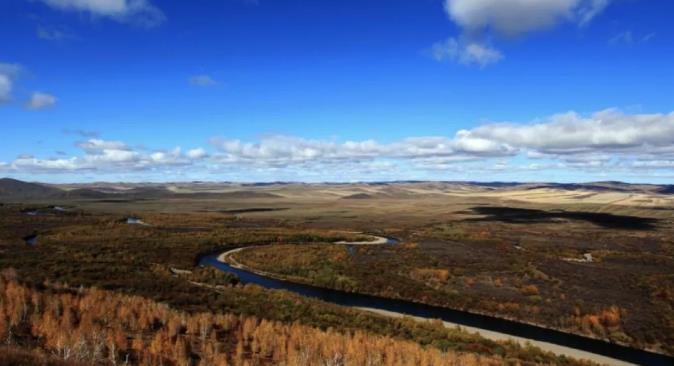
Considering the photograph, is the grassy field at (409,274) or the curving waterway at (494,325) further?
the grassy field at (409,274)

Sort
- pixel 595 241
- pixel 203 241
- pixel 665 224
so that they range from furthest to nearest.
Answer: pixel 665 224, pixel 595 241, pixel 203 241

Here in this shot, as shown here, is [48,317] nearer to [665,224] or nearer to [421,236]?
[421,236]

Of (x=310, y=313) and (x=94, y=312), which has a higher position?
(x=94, y=312)

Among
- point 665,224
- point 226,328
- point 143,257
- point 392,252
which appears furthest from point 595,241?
point 226,328

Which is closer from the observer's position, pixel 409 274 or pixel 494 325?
pixel 494 325

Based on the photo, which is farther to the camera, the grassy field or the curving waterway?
the grassy field

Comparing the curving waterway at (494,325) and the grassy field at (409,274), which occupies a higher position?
the grassy field at (409,274)

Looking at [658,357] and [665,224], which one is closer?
[658,357]

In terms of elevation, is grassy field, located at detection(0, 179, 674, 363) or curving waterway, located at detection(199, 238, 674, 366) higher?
grassy field, located at detection(0, 179, 674, 363)
